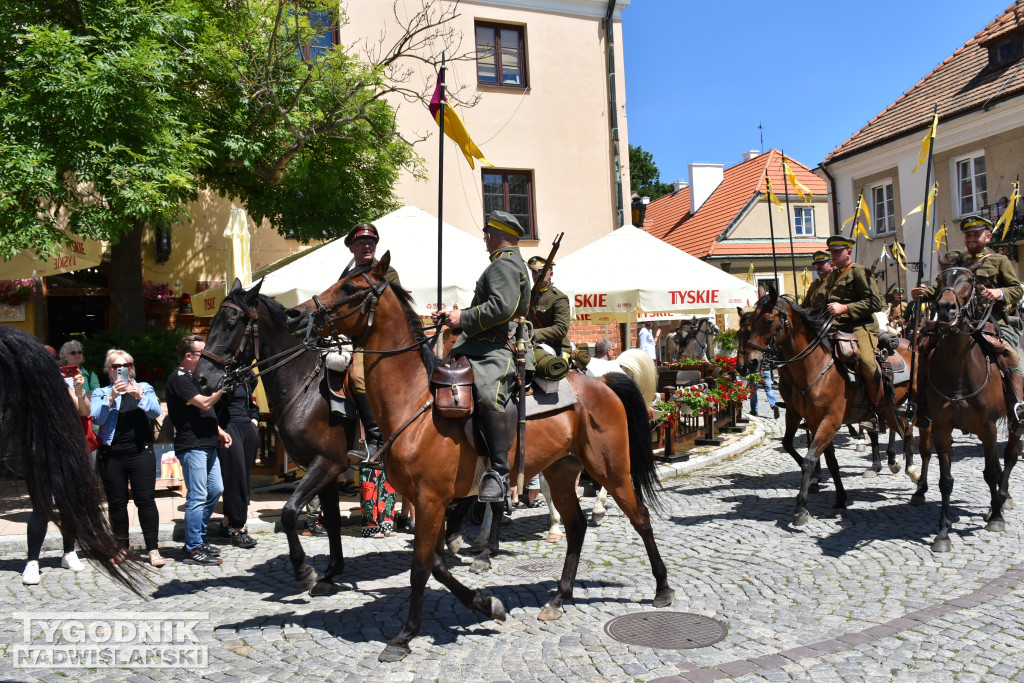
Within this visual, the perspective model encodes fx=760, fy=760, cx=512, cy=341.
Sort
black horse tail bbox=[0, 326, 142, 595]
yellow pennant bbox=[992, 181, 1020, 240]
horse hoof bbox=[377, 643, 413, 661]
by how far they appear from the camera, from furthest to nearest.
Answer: yellow pennant bbox=[992, 181, 1020, 240]
horse hoof bbox=[377, 643, 413, 661]
black horse tail bbox=[0, 326, 142, 595]

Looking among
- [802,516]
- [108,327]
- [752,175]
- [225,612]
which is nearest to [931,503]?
[802,516]

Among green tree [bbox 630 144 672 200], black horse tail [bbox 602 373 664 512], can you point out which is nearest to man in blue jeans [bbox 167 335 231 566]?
black horse tail [bbox 602 373 664 512]

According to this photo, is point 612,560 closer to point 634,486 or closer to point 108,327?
point 634,486

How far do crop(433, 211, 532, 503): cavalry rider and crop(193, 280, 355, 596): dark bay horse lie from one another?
179cm

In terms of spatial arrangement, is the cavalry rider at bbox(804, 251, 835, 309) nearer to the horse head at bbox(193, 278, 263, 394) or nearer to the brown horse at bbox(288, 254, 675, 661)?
the brown horse at bbox(288, 254, 675, 661)

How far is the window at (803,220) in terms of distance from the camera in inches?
1389

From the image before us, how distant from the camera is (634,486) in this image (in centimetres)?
586

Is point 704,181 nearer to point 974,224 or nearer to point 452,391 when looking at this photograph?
point 974,224

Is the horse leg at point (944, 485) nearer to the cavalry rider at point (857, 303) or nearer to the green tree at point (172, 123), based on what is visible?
the cavalry rider at point (857, 303)

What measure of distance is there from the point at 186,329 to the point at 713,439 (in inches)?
390

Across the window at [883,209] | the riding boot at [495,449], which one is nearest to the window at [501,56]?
the riding boot at [495,449]

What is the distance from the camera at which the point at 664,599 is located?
5.54 metres

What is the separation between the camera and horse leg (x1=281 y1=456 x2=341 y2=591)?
236 inches

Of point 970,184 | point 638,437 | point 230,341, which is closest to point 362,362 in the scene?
point 230,341
